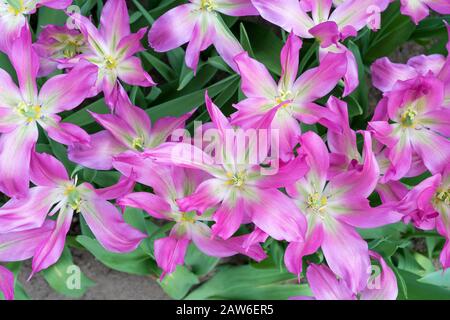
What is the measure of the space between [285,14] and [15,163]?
0.37 metres

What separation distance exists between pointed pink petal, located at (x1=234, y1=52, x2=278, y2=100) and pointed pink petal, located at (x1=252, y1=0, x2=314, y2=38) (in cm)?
7

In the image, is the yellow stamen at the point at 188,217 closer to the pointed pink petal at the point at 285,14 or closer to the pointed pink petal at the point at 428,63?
the pointed pink petal at the point at 285,14

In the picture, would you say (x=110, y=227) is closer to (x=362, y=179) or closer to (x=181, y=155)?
(x=181, y=155)

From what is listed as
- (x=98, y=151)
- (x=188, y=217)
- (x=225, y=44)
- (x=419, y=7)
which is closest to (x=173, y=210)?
(x=188, y=217)

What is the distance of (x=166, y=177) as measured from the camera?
2.04ft

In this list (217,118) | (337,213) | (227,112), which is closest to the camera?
(217,118)

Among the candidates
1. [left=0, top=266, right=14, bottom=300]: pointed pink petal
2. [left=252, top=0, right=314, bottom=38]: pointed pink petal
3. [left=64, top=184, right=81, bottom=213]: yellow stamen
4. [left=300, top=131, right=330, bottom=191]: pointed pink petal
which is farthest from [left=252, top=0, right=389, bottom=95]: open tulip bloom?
[left=0, top=266, right=14, bottom=300]: pointed pink petal

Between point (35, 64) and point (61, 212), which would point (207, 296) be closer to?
point (61, 212)

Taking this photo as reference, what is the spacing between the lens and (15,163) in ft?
2.01

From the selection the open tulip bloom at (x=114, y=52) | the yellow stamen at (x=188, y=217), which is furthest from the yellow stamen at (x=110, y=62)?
the yellow stamen at (x=188, y=217)

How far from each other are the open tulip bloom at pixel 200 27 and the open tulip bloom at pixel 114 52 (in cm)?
4

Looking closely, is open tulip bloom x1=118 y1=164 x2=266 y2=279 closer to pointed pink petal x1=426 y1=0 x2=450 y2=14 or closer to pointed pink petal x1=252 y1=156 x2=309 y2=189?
pointed pink petal x1=252 y1=156 x2=309 y2=189
